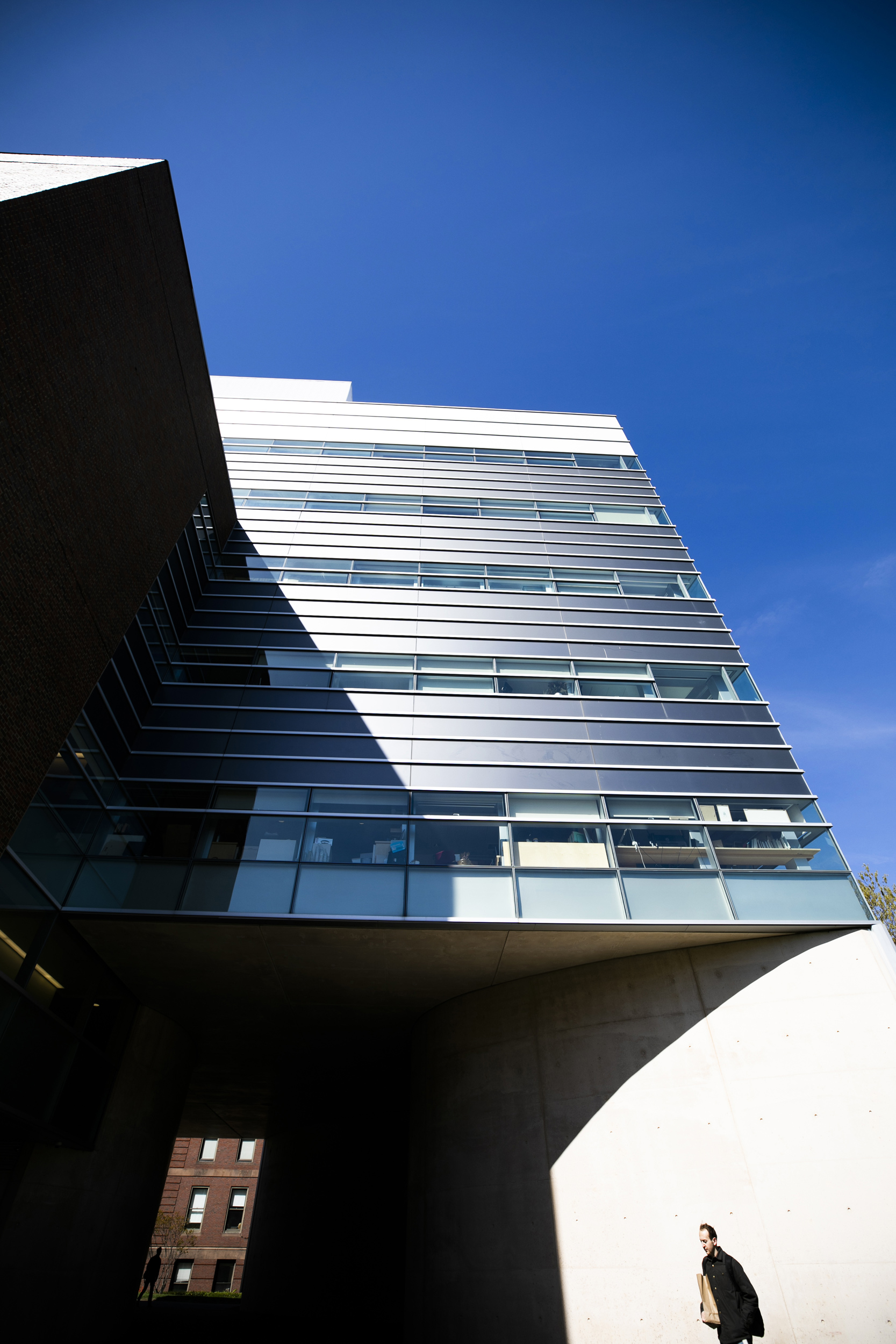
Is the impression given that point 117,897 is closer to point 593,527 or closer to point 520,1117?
point 520,1117

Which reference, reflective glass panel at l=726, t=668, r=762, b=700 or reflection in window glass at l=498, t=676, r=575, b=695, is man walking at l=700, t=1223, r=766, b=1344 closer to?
reflection in window glass at l=498, t=676, r=575, b=695

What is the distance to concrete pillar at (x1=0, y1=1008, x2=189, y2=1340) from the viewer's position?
1142 cm

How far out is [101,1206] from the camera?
532 inches

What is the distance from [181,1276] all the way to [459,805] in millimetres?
44189

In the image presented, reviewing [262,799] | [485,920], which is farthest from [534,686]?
[262,799]

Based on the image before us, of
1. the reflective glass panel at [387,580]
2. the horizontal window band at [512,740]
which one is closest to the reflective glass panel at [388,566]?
the reflective glass panel at [387,580]

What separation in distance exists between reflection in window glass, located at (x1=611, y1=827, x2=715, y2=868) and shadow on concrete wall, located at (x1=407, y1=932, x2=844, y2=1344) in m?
1.55

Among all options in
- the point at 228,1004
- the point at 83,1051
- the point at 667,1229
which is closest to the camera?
the point at 667,1229

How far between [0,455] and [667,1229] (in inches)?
565

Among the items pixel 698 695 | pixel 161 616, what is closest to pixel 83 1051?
pixel 161 616

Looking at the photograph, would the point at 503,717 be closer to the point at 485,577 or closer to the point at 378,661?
the point at 378,661

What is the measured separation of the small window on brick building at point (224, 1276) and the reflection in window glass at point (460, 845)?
4253cm

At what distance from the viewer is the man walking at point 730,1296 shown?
7.07 metres

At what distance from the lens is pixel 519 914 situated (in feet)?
39.4
